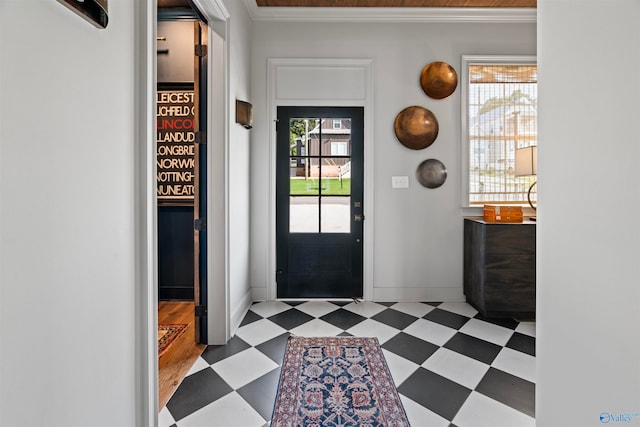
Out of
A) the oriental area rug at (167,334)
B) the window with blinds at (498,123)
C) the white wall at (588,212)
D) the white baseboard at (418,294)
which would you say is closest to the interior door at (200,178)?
the oriental area rug at (167,334)


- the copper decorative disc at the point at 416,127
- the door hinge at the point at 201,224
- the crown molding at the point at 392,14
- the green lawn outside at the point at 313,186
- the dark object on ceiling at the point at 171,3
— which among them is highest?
the crown molding at the point at 392,14

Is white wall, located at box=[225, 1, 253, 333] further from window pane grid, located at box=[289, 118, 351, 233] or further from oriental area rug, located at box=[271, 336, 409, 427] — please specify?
oriental area rug, located at box=[271, 336, 409, 427]

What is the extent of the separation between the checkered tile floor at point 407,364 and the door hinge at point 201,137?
A: 1.45 m

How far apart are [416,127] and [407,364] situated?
7.05 feet

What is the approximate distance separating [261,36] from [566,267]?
3.21m

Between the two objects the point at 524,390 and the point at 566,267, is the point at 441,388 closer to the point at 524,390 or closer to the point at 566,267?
the point at 524,390

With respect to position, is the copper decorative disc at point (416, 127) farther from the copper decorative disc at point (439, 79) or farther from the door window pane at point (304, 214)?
the door window pane at point (304, 214)

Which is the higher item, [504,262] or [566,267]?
[566,267]

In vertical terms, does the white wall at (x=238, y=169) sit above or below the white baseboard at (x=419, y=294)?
above

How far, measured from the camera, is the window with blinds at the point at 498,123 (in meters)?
3.21
